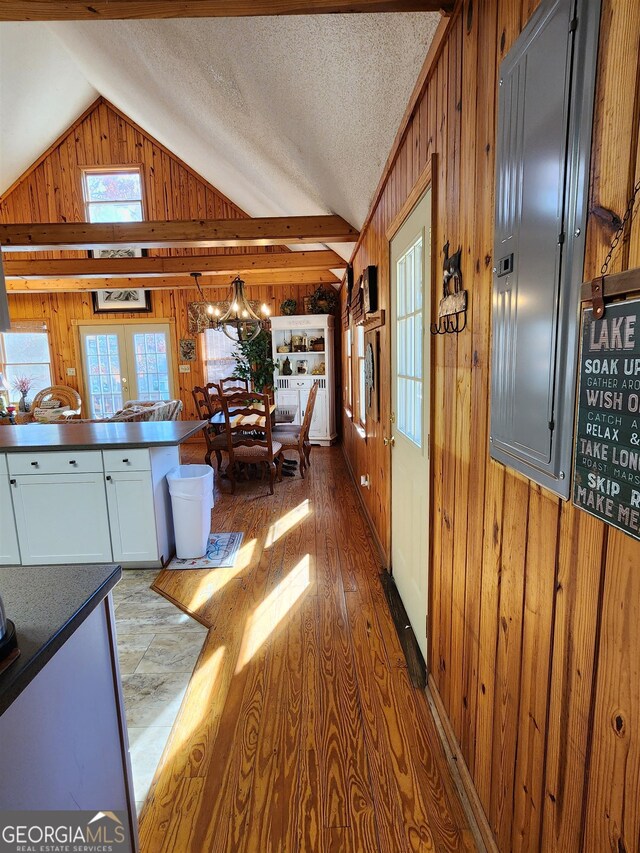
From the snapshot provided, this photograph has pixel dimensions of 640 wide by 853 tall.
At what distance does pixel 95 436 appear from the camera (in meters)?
3.03

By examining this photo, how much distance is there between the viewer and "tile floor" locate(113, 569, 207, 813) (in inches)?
62.7

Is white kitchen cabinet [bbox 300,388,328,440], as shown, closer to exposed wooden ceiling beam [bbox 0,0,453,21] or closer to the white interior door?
the white interior door

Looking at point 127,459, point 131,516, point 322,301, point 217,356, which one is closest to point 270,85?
point 127,459

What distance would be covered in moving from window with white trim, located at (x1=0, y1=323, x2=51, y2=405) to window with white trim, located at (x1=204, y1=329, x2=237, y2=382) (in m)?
2.86

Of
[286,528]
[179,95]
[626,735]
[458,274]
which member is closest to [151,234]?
[179,95]

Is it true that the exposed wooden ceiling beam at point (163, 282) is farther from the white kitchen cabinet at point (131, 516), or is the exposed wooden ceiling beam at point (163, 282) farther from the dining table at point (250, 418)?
the white kitchen cabinet at point (131, 516)

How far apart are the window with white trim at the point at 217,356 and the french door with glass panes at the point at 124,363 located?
2.19 feet

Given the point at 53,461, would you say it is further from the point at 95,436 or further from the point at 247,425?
the point at 247,425

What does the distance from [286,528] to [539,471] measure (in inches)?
115

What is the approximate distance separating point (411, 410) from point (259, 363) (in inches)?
215

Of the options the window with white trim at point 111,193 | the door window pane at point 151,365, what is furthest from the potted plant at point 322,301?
the window with white trim at point 111,193

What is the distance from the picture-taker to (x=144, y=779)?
4.83 feet

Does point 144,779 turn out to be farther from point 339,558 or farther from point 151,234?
point 151,234

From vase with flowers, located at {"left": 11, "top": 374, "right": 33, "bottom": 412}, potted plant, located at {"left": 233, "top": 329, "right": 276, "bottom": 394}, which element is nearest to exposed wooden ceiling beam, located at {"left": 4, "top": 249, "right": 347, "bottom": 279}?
potted plant, located at {"left": 233, "top": 329, "right": 276, "bottom": 394}
